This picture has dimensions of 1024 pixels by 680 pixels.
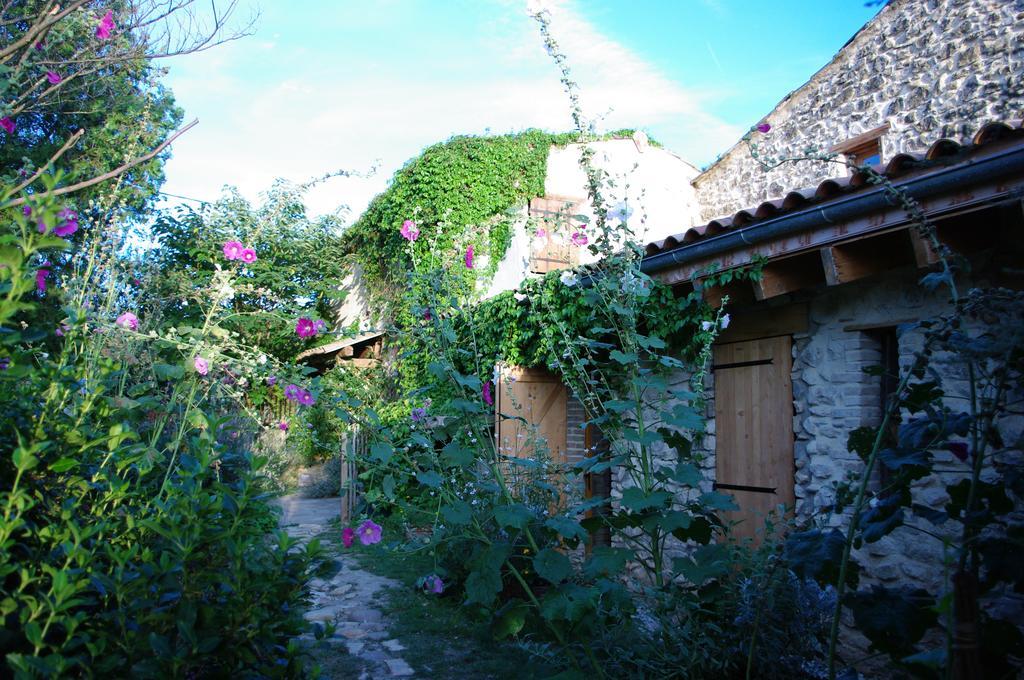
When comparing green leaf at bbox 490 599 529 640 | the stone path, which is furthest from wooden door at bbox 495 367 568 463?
green leaf at bbox 490 599 529 640

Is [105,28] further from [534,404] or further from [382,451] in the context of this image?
[534,404]

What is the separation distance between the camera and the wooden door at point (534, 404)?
7.77 metres

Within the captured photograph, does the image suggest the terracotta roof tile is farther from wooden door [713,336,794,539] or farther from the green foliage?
the green foliage

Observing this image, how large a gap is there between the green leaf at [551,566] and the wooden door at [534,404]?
200 inches

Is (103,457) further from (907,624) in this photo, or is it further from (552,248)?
(552,248)

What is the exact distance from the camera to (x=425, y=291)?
3225 millimetres

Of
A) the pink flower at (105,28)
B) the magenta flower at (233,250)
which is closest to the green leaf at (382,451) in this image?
the magenta flower at (233,250)

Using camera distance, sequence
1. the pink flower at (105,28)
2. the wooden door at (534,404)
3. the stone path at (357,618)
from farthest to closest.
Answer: the wooden door at (534,404)
the stone path at (357,618)
the pink flower at (105,28)

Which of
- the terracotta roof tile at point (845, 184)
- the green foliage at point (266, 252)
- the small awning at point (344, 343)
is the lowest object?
the small awning at point (344, 343)

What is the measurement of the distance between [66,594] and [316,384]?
1507 mm

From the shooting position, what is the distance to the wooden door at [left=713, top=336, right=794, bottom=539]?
187 inches

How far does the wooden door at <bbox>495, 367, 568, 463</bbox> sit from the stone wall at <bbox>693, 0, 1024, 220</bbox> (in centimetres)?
423

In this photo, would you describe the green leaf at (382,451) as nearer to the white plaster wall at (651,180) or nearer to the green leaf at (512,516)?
the green leaf at (512,516)

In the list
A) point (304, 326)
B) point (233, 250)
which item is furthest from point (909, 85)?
point (233, 250)
